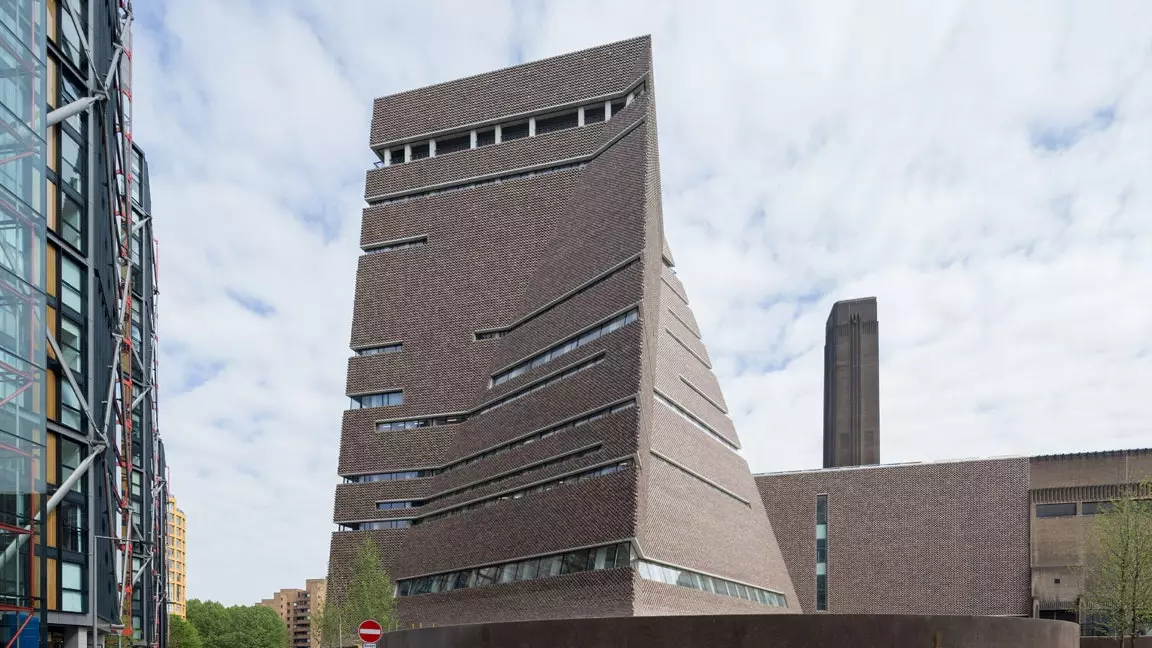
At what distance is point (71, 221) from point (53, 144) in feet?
8.43

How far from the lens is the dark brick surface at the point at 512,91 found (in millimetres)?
61875

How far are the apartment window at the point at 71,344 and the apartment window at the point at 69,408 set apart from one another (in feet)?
2.15

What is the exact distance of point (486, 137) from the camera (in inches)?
2697

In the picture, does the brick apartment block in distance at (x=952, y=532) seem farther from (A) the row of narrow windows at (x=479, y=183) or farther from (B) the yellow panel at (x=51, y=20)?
(B) the yellow panel at (x=51, y=20)

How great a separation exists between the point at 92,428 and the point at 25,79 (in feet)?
40.2

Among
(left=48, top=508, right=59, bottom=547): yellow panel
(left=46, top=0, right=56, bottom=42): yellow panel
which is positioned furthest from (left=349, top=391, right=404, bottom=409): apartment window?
(left=46, top=0, right=56, bottom=42): yellow panel

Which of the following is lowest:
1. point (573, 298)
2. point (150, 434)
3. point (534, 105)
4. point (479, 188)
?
point (150, 434)

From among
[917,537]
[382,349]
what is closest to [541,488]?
[382,349]

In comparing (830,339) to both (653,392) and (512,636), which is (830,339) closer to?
(653,392)

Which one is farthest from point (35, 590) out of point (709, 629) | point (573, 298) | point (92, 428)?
point (573, 298)

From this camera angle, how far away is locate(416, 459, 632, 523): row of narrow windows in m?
45.3

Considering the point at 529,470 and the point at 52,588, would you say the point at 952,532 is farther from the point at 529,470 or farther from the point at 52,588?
the point at 52,588

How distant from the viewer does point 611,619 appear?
99.4 ft

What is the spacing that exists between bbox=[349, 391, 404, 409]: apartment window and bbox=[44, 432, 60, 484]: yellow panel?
109 feet
